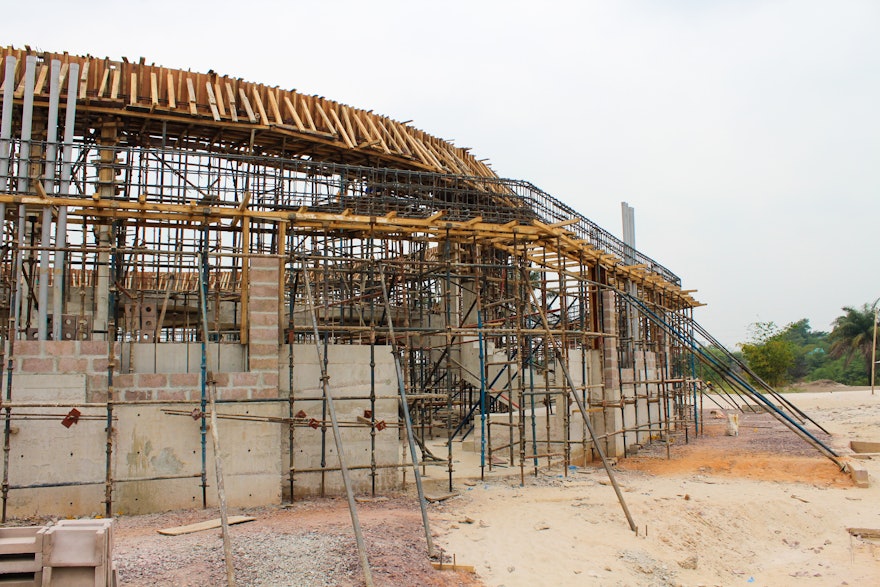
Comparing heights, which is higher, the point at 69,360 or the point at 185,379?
the point at 69,360

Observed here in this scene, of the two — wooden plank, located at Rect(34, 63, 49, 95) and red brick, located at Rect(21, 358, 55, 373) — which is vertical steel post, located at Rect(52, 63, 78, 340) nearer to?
wooden plank, located at Rect(34, 63, 49, 95)

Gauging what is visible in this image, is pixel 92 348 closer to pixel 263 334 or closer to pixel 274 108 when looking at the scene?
pixel 263 334

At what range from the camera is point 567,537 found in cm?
965

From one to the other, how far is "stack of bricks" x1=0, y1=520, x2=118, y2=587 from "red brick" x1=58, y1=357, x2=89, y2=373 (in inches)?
180

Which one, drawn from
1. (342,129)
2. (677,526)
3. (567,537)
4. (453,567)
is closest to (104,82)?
(342,129)

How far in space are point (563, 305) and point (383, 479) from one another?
543cm

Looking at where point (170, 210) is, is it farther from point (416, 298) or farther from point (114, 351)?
point (416, 298)

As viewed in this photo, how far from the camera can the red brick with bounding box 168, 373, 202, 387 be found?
35.0 feet

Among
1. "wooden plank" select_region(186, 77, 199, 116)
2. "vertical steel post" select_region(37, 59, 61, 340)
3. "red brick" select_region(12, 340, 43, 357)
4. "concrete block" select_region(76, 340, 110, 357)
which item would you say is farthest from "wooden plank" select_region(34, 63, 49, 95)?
"concrete block" select_region(76, 340, 110, 357)

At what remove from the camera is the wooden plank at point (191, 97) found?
1689 centimetres

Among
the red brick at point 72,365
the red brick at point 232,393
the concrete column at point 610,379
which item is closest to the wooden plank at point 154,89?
the red brick at point 72,365

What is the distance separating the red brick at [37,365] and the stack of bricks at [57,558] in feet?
15.1

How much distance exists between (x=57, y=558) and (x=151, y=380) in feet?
15.9

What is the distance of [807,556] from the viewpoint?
1020 centimetres
